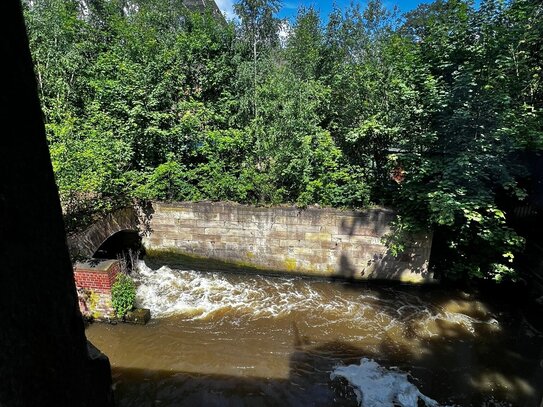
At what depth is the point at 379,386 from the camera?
5.47 m

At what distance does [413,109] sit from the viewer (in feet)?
24.5

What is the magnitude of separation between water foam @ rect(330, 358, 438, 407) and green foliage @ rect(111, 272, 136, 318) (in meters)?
4.03

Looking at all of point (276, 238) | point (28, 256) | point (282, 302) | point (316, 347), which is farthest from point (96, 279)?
point (28, 256)

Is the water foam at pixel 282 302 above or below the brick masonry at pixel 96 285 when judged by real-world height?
below

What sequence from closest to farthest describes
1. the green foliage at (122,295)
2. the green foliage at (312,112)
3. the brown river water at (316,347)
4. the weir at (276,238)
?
the brown river water at (316,347) < the green foliage at (122,295) < the green foliage at (312,112) < the weir at (276,238)

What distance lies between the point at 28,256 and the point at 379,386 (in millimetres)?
5939

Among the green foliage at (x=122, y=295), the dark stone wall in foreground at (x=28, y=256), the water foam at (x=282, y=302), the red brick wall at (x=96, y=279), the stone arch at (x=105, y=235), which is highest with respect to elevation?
the dark stone wall in foreground at (x=28, y=256)

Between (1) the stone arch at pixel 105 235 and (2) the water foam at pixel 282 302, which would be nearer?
(1) the stone arch at pixel 105 235

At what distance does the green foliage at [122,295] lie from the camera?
6469mm

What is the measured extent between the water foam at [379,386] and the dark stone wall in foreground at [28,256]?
5344 millimetres

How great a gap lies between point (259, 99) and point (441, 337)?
730 cm

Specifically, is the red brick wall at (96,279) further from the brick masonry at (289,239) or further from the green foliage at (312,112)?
the brick masonry at (289,239)

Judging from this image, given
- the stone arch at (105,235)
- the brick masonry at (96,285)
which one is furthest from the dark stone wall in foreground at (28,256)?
the stone arch at (105,235)

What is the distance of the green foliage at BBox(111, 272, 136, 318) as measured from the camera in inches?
255
